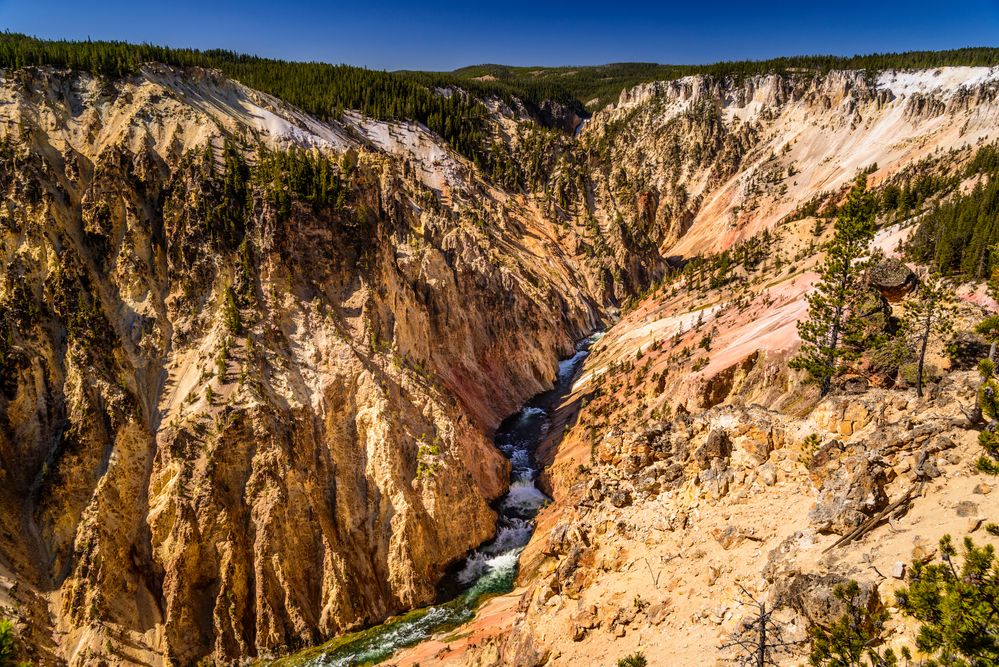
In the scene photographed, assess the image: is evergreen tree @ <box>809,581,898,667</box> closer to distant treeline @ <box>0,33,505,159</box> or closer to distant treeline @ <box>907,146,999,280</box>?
distant treeline @ <box>907,146,999,280</box>

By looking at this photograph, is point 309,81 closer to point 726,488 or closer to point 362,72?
point 362,72

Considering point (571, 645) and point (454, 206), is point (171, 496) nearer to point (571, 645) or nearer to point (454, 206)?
point (571, 645)

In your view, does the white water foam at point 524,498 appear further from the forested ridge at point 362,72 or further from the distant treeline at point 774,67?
the distant treeline at point 774,67

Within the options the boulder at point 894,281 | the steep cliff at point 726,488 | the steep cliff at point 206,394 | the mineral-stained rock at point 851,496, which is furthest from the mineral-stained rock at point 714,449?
the boulder at point 894,281

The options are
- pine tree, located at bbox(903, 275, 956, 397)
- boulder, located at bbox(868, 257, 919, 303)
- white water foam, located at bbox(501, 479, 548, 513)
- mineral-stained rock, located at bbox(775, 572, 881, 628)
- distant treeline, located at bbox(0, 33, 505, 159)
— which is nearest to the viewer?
mineral-stained rock, located at bbox(775, 572, 881, 628)

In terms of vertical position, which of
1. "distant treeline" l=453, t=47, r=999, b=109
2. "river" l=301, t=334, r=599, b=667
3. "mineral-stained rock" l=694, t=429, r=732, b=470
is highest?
"distant treeline" l=453, t=47, r=999, b=109

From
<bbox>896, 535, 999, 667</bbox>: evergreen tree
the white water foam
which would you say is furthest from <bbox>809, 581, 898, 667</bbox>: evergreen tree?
the white water foam
